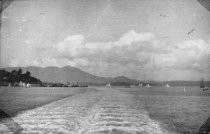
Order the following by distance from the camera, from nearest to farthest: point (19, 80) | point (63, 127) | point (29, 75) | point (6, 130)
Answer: point (6, 130) < point (63, 127) < point (19, 80) < point (29, 75)

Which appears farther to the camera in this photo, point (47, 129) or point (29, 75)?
point (29, 75)

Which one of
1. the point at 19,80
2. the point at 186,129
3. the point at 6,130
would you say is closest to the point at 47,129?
the point at 6,130

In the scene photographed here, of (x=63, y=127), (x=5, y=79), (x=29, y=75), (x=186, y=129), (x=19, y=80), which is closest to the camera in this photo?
(x=63, y=127)

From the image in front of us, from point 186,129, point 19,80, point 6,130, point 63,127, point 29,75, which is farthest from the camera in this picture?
point 29,75

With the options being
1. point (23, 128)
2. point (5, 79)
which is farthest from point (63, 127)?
point (5, 79)

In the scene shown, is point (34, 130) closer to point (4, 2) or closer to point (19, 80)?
point (4, 2)

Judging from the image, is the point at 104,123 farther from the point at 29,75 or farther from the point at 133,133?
the point at 29,75

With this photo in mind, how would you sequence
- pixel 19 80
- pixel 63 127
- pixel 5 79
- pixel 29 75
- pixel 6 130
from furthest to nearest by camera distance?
1. pixel 29 75
2. pixel 19 80
3. pixel 5 79
4. pixel 63 127
5. pixel 6 130

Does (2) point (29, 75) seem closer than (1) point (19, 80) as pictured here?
No

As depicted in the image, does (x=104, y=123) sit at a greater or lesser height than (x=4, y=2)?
lesser
